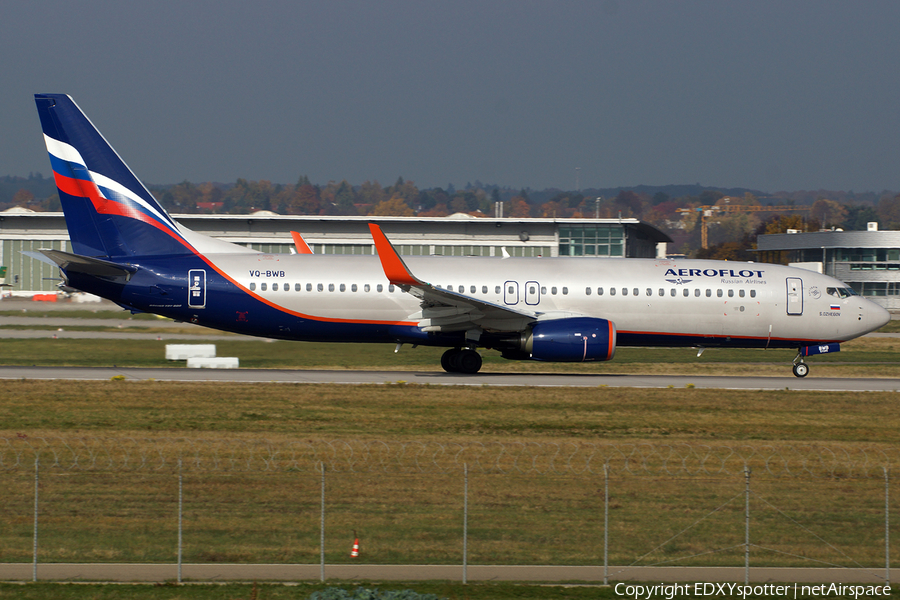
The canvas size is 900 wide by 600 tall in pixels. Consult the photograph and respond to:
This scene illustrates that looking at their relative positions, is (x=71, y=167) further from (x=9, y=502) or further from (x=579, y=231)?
(x=579, y=231)

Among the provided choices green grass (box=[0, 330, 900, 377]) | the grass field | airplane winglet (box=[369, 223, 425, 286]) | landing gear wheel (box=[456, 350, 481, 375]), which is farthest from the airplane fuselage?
the grass field

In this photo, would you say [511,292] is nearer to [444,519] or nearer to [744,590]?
[444,519]

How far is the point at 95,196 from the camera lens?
1179 inches

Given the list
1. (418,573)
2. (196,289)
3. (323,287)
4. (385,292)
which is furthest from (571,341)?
(418,573)

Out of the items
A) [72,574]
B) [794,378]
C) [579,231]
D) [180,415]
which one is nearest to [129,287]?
[180,415]

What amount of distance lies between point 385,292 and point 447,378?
12.0 ft

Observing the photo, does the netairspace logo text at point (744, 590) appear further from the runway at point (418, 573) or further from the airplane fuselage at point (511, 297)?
the airplane fuselage at point (511, 297)

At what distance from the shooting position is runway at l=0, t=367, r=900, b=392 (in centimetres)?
2788

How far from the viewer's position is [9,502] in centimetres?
1218

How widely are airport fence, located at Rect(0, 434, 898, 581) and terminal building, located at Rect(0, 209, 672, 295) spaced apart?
48.4 metres

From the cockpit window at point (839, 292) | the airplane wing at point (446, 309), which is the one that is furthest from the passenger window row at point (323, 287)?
the cockpit window at point (839, 292)

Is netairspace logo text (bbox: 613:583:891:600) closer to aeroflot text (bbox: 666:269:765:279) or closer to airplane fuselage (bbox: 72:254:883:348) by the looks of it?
airplane fuselage (bbox: 72:254:883:348)

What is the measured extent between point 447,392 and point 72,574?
15821 millimetres

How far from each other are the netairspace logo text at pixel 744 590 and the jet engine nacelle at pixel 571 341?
1752 centimetres
